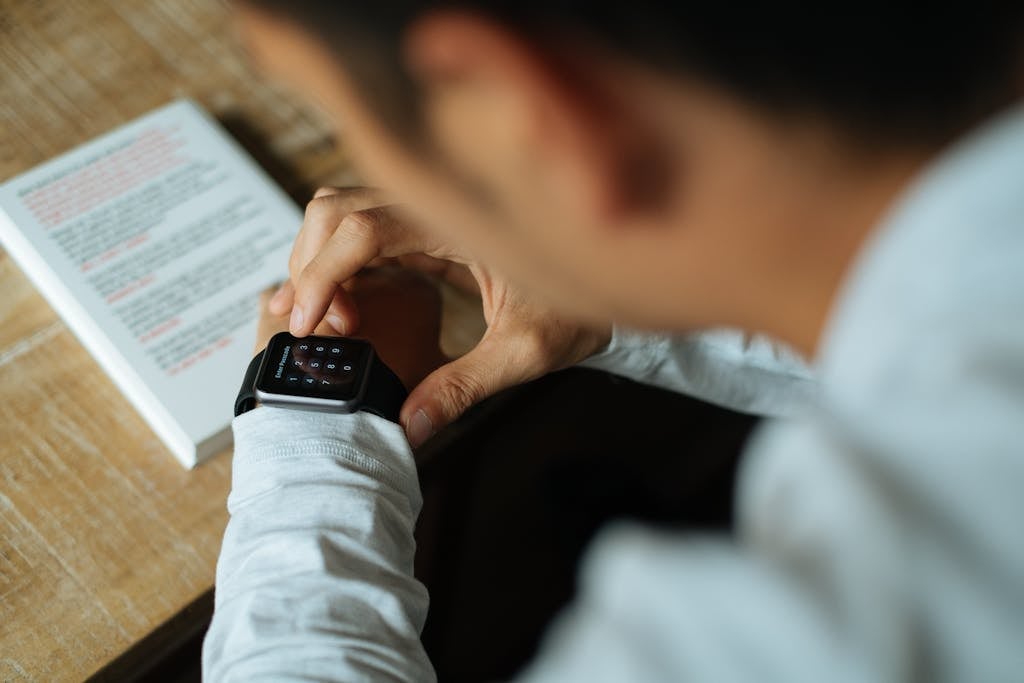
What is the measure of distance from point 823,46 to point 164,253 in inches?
20.9

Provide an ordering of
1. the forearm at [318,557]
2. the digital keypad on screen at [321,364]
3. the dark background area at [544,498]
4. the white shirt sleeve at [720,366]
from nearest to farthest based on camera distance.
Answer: the forearm at [318,557] < the digital keypad on screen at [321,364] < the white shirt sleeve at [720,366] < the dark background area at [544,498]

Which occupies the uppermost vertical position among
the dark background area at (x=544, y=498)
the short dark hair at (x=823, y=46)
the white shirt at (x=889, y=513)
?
the short dark hair at (x=823, y=46)

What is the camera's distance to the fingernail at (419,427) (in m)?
0.60

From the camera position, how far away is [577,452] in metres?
1.27

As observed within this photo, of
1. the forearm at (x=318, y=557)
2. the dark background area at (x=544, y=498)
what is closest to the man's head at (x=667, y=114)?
the forearm at (x=318, y=557)

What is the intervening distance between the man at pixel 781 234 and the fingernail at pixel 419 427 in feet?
0.72

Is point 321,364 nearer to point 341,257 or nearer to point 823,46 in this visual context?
point 341,257

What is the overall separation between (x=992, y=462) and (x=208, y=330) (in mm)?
526

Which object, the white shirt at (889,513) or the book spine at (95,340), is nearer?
the white shirt at (889,513)

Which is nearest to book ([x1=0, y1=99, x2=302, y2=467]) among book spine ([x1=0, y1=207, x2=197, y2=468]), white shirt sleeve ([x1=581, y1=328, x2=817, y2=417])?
book spine ([x1=0, y1=207, x2=197, y2=468])

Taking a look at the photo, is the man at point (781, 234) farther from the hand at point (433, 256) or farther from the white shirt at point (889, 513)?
the hand at point (433, 256)

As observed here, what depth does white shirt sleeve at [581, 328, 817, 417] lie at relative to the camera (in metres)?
0.71

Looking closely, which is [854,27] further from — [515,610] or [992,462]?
[515,610]

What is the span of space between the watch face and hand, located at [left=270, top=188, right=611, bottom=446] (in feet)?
0.06
